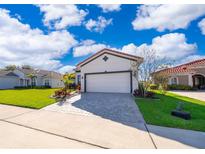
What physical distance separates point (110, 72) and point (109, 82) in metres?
1.15

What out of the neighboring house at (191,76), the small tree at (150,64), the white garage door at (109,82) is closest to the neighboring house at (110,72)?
the white garage door at (109,82)

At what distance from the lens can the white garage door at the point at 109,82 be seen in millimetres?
15695

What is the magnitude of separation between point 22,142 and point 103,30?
12.0 metres

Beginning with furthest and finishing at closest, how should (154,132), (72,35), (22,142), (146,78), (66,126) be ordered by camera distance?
(72,35)
(146,78)
(66,126)
(154,132)
(22,142)

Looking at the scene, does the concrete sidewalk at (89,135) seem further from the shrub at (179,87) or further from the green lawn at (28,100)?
the shrub at (179,87)

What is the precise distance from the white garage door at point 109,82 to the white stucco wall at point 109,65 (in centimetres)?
59

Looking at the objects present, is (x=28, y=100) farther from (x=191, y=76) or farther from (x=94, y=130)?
(x=191, y=76)

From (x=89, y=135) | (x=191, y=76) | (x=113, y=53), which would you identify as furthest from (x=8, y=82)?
(x=191, y=76)

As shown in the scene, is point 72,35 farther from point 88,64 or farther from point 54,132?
point 54,132

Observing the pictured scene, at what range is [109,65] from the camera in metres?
16.5

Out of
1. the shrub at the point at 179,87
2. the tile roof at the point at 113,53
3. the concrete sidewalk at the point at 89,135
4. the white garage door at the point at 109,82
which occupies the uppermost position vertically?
the tile roof at the point at 113,53

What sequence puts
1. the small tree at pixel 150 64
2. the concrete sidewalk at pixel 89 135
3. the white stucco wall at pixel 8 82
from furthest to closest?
the white stucco wall at pixel 8 82
the small tree at pixel 150 64
the concrete sidewalk at pixel 89 135

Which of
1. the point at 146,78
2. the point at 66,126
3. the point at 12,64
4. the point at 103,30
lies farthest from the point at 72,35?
the point at 12,64
